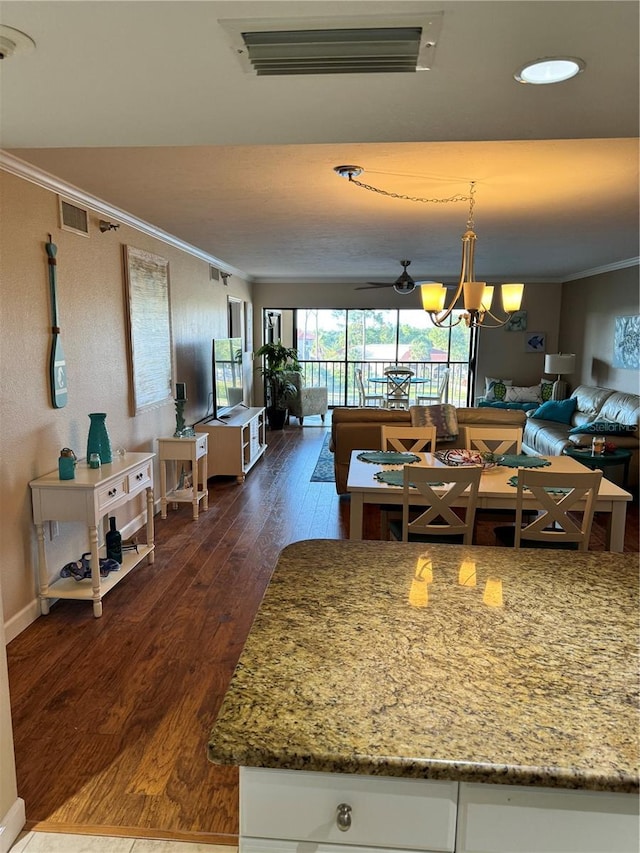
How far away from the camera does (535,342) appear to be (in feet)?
31.0

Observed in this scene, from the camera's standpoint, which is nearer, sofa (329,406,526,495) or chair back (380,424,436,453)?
chair back (380,424,436,453)

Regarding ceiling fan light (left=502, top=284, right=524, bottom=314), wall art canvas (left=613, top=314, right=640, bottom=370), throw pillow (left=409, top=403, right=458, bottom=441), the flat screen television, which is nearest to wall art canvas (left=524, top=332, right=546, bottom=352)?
wall art canvas (left=613, top=314, right=640, bottom=370)

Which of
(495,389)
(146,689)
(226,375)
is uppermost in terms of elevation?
(226,375)

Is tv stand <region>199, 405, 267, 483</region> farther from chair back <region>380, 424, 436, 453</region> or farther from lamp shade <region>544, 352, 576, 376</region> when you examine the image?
lamp shade <region>544, 352, 576, 376</region>

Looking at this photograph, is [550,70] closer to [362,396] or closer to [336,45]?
[336,45]

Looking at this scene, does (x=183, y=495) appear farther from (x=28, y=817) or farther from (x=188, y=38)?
(x=188, y=38)

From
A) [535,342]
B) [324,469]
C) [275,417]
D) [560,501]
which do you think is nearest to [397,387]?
[275,417]

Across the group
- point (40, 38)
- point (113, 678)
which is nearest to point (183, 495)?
point (113, 678)

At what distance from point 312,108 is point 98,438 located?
244 cm

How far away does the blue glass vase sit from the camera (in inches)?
133

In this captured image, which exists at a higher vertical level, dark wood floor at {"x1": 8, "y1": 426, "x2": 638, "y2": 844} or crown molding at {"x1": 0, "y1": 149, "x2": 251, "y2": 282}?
crown molding at {"x1": 0, "y1": 149, "x2": 251, "y2": 282}

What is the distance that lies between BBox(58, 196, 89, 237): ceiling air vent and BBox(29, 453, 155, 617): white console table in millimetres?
1412

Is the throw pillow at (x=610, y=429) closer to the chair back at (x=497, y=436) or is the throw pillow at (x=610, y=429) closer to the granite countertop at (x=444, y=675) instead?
the chair back at (x=497, y=436)

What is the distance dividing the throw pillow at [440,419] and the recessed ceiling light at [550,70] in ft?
12.8
